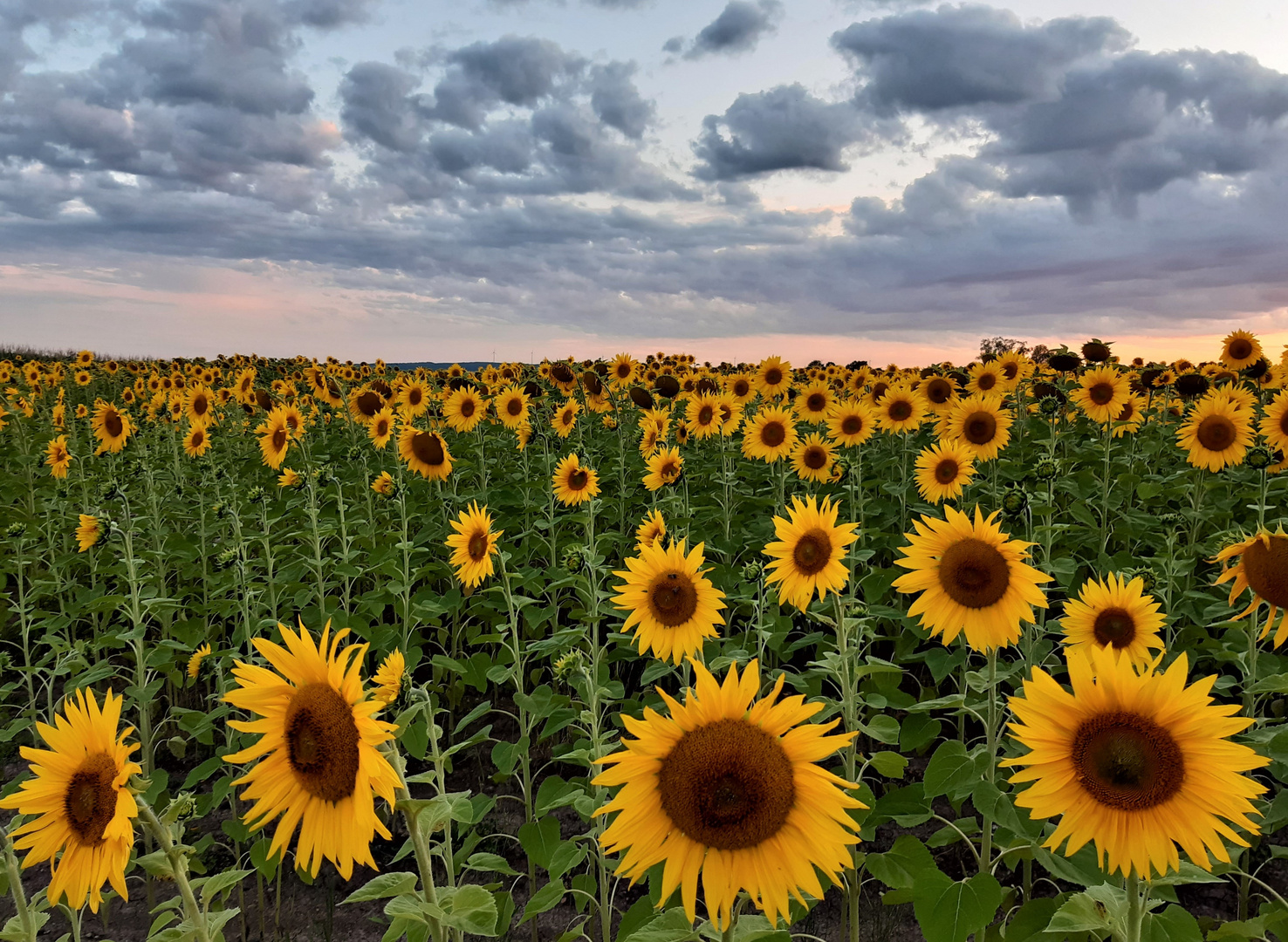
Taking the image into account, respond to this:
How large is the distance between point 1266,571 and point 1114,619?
875 millimetres

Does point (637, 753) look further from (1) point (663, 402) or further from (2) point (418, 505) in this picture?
(1) point (663, 402)

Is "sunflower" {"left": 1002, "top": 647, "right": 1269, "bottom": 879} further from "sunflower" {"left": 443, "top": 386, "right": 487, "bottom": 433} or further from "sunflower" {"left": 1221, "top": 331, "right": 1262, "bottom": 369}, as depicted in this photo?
"sunflower" {"left": 1221, "top": 331, "right": 1262, "bottom": 369}

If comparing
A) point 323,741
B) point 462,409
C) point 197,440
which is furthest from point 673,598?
point 197,440

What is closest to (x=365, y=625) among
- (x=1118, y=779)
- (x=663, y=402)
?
(x=1118, y=779)

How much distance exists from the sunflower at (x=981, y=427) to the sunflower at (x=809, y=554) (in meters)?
4.26

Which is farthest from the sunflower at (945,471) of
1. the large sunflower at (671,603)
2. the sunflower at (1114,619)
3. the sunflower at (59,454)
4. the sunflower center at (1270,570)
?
the sunflower at (59,454)

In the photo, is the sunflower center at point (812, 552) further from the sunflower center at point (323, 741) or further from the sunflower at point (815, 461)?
the sunflower at point (815, 461)

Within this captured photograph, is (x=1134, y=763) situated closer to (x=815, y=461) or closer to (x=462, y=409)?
(x=815, y=461)

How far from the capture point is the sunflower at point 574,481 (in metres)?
6.54

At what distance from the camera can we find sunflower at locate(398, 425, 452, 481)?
25.4ft

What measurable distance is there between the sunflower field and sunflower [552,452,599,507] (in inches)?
1.9

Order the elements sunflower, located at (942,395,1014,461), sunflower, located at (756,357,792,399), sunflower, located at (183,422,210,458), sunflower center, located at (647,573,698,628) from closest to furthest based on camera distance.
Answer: sunflower center, located at (647,573,698,628), sunflower, located at (942,395,1014,461), sunflower, located at (183,422,210,458), sunflower, located at (756,357,792,399)

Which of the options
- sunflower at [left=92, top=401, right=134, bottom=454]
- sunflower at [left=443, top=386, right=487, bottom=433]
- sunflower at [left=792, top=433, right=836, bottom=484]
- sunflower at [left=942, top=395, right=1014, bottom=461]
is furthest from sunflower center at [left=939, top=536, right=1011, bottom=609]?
sunflower at [left=92, top=401, right=134, bottom=454]

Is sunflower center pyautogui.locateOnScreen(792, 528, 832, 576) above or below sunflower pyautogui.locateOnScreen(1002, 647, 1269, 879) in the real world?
above
